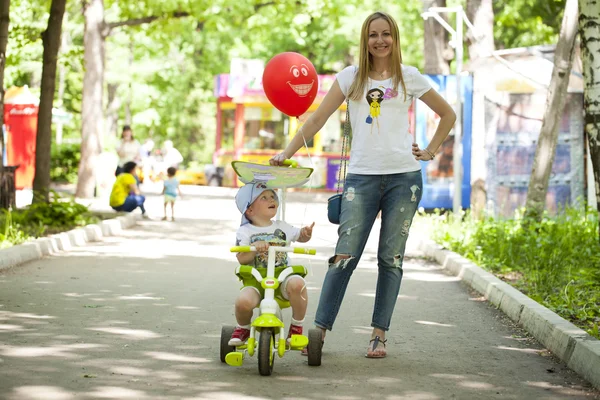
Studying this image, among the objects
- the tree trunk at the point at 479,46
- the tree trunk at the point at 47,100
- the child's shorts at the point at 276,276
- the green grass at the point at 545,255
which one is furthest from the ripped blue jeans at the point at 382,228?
Result: the tree trunk at the point at 479,46

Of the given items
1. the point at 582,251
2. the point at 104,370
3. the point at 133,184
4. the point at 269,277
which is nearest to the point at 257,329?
the point at 269,277

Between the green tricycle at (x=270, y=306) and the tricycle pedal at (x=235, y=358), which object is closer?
the green tricycle at (x=270, y=306)

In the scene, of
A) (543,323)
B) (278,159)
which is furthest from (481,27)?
(278,159)

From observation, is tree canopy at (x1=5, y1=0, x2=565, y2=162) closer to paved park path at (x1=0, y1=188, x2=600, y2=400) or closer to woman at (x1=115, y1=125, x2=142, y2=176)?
woman at (x1=115, y1=125, x2=142, y2=176)

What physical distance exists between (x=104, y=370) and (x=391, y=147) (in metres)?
2.11

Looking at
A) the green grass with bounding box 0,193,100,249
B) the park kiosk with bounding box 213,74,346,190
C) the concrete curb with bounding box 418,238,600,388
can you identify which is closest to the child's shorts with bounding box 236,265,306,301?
the concrete curb with bounding box 418,238,600,388

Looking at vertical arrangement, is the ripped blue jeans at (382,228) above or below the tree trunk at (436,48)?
below

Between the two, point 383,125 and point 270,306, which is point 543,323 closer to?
point 383,125

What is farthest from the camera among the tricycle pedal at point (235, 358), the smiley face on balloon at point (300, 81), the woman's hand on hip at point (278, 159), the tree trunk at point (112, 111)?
the tree trunk at point (112, 111)

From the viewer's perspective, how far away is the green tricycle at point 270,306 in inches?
243

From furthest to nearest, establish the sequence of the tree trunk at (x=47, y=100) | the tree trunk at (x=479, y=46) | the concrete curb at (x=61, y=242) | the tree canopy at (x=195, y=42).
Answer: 1. the tree canopy at (x=195, y=42)
2. the tree trunk at (x=479, y=46)
3. the tree trunk at (x=47, y=100)
4. the concrete curb at (x=61, y=242)

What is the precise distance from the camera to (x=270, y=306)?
6309mm

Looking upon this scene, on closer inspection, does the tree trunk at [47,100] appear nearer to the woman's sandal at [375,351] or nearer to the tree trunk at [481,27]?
the tree trunk at [481,27]

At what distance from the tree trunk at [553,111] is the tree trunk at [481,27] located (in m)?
3.46
